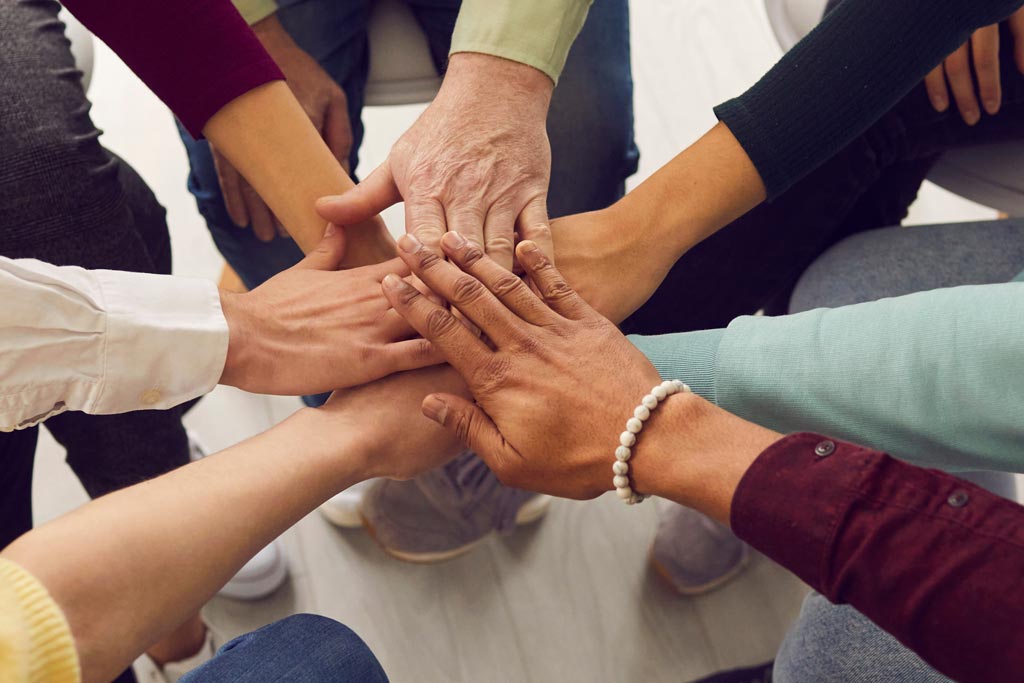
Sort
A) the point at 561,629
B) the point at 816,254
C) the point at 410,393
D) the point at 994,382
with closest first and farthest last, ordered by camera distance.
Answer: the point at 994,382 < the point at 410,393 < the point at 816,254 < the point at 561,629

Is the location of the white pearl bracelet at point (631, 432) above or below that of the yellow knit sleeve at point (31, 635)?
below

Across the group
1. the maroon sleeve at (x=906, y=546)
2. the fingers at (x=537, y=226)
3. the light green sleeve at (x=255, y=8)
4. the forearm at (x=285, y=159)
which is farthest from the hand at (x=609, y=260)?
the light green sleeve at (x=255, y=8)

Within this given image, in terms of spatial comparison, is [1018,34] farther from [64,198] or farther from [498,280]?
Result: [64,198]

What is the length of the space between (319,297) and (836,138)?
1.94 ft

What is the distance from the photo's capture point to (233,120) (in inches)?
38.6

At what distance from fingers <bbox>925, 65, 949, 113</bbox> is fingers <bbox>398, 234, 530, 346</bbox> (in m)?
0.58

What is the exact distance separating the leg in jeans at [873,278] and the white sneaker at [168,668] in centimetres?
81

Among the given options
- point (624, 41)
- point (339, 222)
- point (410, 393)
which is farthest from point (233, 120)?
point (624, 41)

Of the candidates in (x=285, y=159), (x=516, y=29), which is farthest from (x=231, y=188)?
(x=516, y=29)

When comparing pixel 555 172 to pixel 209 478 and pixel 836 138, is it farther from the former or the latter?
pixel 209 478

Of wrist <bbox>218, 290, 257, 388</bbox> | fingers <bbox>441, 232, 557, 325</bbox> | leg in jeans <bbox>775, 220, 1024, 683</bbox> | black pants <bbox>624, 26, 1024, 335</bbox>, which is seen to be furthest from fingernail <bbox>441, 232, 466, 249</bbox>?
leg in jeans <bbox>775, 220, 1024, 683</bbox>

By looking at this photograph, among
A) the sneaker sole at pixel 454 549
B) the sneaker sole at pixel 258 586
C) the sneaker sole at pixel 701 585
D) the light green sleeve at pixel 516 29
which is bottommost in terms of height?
the sneaker sole at pixel 701 585

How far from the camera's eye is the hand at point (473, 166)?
0.93 meters

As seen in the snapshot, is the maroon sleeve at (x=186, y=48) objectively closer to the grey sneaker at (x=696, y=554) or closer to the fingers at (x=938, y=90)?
the fingers at (x=938, y=90)
